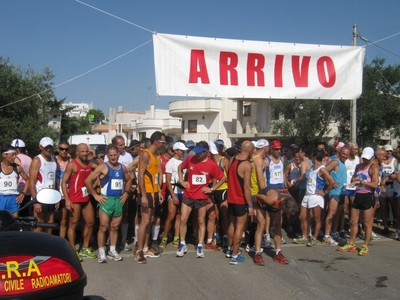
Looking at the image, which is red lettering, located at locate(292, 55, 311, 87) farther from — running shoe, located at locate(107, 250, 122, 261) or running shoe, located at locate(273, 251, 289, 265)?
running shoe, located at locate(107, 250, 122, 261)

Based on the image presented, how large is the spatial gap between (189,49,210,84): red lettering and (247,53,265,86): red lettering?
37.9 inches

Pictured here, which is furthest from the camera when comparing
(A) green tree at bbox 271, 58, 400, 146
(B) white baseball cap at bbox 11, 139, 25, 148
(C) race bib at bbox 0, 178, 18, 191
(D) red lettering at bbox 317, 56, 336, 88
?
(A) green tree at bbox 271, 58, 400, 146

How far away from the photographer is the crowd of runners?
23.4ft

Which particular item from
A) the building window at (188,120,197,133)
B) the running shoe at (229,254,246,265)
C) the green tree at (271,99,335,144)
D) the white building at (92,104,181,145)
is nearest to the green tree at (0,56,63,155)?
the green tree at (271,99,335,144)

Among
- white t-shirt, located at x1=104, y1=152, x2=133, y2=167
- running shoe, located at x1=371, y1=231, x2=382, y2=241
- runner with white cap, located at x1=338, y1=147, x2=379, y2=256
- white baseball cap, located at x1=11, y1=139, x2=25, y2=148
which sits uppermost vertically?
white baseball cap, located at x1=11, y1=139, x2=25, y2=148

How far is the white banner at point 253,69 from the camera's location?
8.57m

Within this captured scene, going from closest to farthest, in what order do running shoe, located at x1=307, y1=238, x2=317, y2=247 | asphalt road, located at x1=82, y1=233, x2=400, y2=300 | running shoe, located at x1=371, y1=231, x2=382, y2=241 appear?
asphalt road, located at x1=82, y1=233, x2=400, y2=300, running shoe, located at x1=307, y1=238, x2=317, y2=247, running shoe, located at x1=371, y1=231, x2=382, y2=241

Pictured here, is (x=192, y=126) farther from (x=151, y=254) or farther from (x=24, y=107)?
(x=151, y=254)

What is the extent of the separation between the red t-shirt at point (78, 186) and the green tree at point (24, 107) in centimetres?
1711

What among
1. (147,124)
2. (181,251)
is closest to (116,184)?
(181,251)

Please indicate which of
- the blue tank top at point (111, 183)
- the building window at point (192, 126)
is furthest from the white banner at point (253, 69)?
the building window at point (192, 126)

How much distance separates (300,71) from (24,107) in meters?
18.6

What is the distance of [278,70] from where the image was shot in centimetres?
932

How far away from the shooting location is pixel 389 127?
23.5 metres
